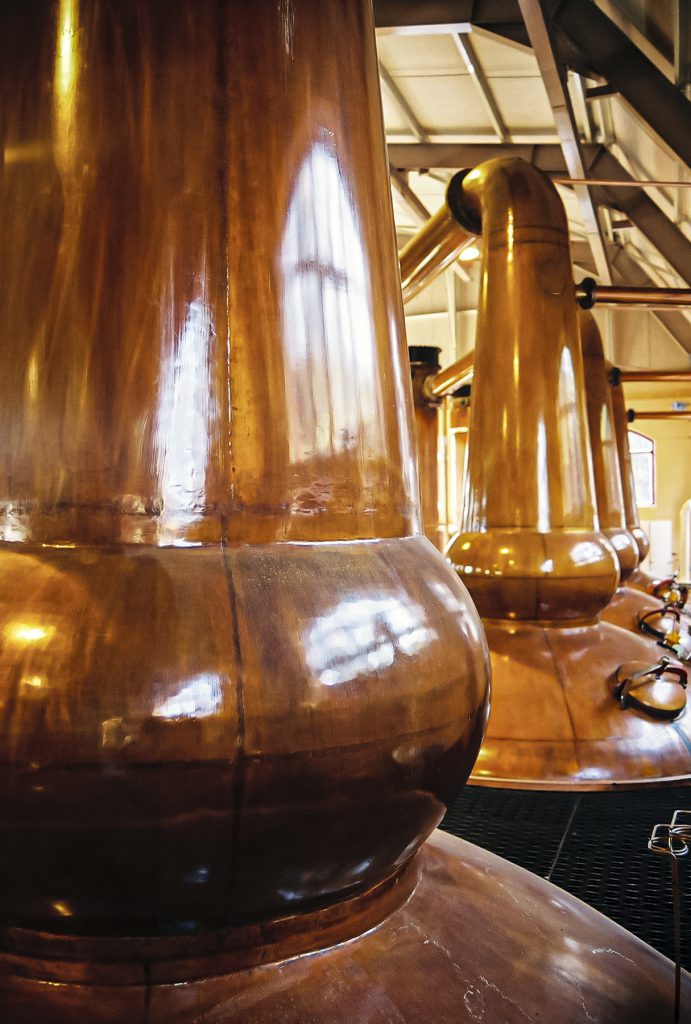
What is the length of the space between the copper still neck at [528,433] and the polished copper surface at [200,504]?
1.66 meters

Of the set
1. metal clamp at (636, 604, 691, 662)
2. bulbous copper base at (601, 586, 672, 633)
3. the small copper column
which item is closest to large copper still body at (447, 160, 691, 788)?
metal clamp at (636, 604, 691, 662)

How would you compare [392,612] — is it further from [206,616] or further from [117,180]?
[117,180]

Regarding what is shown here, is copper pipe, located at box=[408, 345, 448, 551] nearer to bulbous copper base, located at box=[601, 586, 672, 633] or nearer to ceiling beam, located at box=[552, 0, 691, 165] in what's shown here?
bulbous copper base, located at box=[601, 586, 672, 633]

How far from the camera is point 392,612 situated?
745 millimetres

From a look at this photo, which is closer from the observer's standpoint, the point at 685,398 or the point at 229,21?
the point at 229,21

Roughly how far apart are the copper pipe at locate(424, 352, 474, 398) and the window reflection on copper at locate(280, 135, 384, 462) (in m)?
3.95

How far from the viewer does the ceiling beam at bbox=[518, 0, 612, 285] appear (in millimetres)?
4156

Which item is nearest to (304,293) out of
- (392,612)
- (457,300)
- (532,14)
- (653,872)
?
(392,612)

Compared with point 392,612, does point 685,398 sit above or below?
above

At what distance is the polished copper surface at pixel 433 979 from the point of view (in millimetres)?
681

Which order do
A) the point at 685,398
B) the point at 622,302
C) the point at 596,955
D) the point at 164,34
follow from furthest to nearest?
the point at 685,398, the point at 622,302, the point at 596,955, the point at 164,34

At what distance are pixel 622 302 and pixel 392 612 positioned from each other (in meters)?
3.50

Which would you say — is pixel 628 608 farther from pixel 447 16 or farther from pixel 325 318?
pixel 325 318

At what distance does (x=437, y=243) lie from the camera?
10.0 feet
